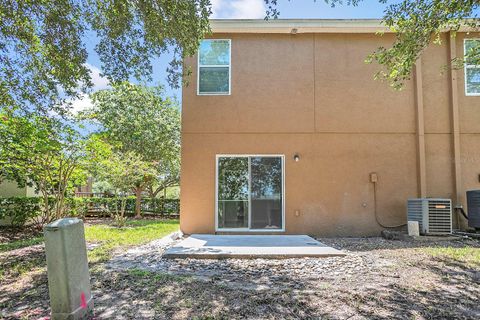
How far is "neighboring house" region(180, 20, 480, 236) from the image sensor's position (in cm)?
884

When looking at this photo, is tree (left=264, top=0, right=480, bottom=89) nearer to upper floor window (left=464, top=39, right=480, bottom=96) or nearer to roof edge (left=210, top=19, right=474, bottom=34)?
roof edge (left=210, top=19, right=474, bottom=34)

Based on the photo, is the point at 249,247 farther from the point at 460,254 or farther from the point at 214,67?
the point at 214,67

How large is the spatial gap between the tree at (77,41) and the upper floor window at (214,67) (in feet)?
7.93

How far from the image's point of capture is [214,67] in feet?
30.0

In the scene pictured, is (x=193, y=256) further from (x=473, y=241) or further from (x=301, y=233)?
(x=473, y=241)

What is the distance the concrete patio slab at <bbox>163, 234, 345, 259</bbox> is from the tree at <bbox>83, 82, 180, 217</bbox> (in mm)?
8639

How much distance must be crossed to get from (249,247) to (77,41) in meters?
5.18

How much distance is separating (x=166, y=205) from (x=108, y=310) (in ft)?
42.9

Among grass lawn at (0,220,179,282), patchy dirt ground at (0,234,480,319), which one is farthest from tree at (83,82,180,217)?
patchy dirt ground at (0,234,480,319)

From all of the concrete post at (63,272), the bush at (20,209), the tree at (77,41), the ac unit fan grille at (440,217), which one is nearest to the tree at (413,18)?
the tree at (77,41)

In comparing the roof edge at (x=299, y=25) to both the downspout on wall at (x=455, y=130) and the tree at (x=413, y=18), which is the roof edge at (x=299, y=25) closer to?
the downspout on wall at (x=455, y=130)

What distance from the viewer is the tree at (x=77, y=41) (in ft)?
18.9

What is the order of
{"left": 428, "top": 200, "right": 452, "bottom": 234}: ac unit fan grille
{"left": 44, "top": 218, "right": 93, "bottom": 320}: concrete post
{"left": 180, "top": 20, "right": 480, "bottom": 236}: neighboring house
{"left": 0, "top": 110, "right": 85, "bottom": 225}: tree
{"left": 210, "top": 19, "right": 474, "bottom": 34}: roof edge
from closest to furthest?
1. {"left": 44, "top": 218, "right": 93, "bottom": 320}: concrete post
2. {"left": 0, "top": 110, "right": 85, "bottom": 225}: tree
3. {"left": 428, "top": 200, "right": 452, "bottom": 234}: ac unit fan grille
4. {"left": 210, "top": 19, "right": 474, "bottom": 34}: roof edge
5. {"left": 180, "top": 20, "right": 480, "bottom": 236}: neighboring house

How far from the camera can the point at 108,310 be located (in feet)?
11.5
